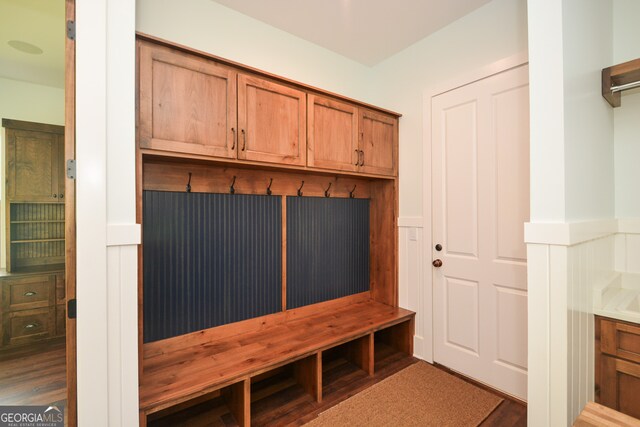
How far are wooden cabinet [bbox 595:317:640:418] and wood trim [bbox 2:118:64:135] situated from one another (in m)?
4.80

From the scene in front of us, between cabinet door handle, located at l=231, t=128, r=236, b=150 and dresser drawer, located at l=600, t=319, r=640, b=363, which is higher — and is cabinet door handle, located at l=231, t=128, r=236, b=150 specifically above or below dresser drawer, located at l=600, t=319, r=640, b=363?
above

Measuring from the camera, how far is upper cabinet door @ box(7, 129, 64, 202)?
2914 millimetres

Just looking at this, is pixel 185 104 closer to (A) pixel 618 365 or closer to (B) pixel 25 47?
(B) pixel 25 47

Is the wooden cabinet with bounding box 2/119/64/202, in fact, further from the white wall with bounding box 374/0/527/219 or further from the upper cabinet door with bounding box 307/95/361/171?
the white wall with bounding box 374/0/527/219

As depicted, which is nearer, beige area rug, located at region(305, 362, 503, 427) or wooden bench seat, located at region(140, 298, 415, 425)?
wooden bench seat, located at region(140, 298, 415, 425)

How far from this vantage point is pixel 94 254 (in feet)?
3.76

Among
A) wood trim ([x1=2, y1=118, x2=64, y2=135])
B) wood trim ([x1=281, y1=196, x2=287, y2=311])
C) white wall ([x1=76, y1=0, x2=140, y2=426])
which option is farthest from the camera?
wood trim ([x1=2, y1=118, x2=64, y2=135])

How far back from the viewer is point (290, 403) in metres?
1.96

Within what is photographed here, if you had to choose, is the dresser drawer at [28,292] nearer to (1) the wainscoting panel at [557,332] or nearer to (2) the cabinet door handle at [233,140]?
(2) the cabinet door handle at [233,140]

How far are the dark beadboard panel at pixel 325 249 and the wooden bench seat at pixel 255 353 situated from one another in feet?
0.61

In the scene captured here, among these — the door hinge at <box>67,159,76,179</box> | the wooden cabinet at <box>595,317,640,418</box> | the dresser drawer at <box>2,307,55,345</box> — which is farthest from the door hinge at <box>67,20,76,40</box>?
the dresser drawer at <box>2,307,55,345</box>

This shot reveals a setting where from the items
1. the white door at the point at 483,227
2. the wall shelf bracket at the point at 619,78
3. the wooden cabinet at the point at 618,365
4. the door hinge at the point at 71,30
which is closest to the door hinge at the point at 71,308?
the door hinge at the point at 71,30

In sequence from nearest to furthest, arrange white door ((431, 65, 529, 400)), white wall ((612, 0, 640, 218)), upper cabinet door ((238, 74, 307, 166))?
white wall ((612, 0, 640, 218)) → upper cabinet door ((238, 74, 307, 166)) → white door ((431, 65, 529, 400))

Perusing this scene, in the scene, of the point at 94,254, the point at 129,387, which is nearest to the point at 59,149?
the point at 94,254
